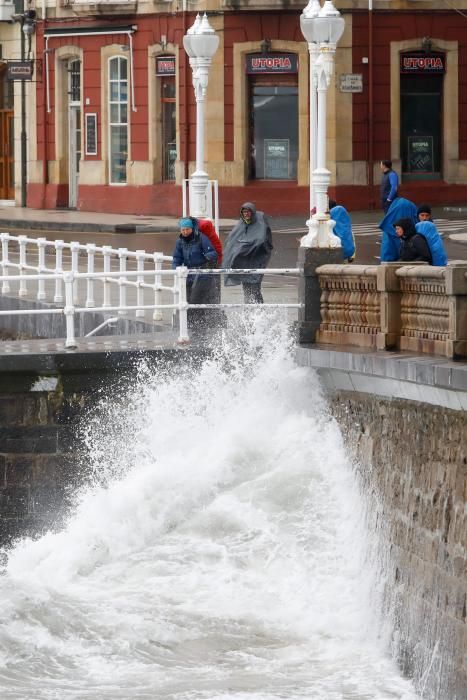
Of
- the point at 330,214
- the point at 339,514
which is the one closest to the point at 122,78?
the point at 330,214

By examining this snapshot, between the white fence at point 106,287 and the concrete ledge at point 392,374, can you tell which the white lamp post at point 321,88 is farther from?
the concrete ledge at point 392,374

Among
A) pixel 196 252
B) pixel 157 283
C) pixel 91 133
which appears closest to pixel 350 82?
pixel 91 133

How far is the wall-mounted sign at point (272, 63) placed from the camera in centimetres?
4019

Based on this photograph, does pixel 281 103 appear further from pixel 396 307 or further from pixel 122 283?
pixel 396 307

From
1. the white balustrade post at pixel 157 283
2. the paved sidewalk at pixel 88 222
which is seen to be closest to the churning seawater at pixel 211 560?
the white balustrade post at pixel 157 283

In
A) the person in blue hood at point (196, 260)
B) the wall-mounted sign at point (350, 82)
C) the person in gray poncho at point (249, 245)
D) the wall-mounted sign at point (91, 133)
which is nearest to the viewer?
the person in blue hood at point (196, 260)

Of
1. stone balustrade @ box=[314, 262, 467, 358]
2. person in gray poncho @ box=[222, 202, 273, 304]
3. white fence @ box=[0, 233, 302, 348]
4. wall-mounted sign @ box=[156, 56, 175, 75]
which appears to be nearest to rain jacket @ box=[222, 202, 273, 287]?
person in gray poncho @ box=[222, 202, 273, 304]

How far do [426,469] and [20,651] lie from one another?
12.0 feet

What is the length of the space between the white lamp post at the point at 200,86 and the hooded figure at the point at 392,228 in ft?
6.90

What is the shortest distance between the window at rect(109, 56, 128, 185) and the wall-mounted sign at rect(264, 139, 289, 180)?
4011 mm

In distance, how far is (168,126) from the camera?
4200 centimetres

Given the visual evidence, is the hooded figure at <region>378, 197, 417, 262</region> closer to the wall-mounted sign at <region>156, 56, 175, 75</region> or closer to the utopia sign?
the utopia sign

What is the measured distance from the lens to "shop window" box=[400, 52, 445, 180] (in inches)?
1599

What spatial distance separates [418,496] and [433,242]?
11.6 ft
